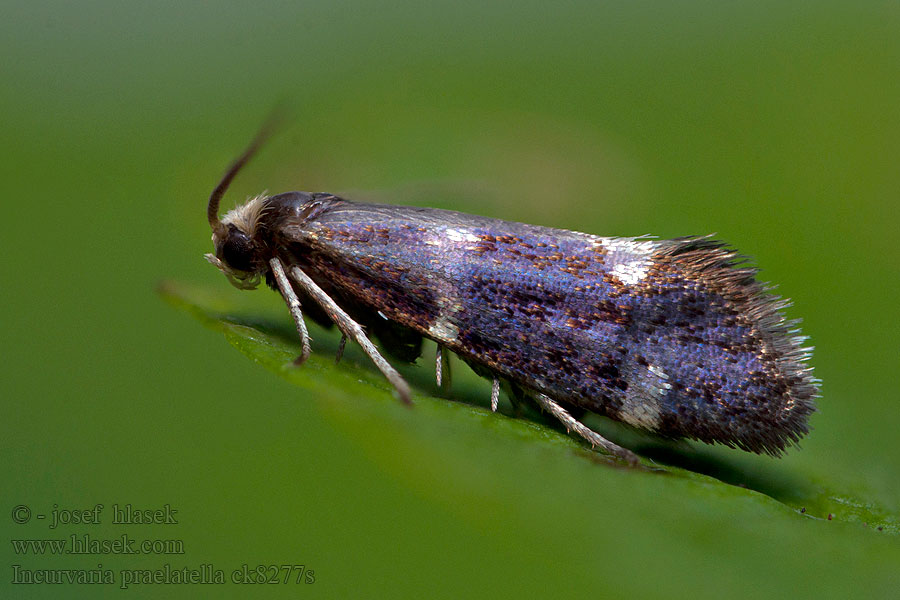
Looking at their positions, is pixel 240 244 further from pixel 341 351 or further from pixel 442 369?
pixel 442 369

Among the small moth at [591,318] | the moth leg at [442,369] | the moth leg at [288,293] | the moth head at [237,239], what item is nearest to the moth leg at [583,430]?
the small moth at [591,318]

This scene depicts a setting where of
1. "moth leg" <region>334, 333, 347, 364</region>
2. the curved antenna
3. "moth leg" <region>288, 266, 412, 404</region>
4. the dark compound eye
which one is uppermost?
the curved antenna

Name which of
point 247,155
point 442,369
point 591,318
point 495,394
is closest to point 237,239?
point 247,155

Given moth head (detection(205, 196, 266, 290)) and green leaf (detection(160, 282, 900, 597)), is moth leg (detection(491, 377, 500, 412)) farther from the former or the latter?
moth head (detection(205, 196, 266, 290))

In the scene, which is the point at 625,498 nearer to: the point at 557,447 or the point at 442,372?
the point at 557,447

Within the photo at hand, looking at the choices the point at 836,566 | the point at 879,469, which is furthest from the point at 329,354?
the point at 879,469

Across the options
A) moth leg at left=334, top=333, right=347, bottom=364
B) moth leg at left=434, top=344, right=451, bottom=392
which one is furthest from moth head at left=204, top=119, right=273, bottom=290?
moth leg at left=434, top=344, right=451, bottom=392
